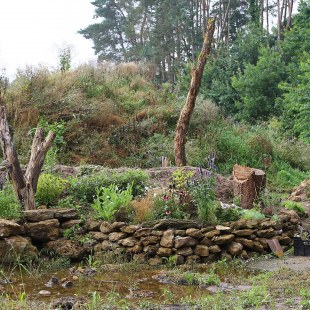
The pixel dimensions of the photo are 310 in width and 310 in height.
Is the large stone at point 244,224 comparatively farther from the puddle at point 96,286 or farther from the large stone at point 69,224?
the large stone at point 69,224

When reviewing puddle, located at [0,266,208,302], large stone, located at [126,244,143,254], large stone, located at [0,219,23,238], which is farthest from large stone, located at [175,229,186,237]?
large stone, located at [0,219,23,238]

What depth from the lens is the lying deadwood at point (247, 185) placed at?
8.72 meters

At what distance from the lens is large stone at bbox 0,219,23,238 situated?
655 centimetres

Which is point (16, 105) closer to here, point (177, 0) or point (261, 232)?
point (261, 232)

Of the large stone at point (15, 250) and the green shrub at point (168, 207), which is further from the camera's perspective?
the green shrub at point (168, 207)

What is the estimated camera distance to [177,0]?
1326 inches

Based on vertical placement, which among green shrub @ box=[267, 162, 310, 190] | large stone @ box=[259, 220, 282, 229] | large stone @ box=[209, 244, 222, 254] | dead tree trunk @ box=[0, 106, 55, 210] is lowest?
green shrub @ box=[267, 162, 310, 190]

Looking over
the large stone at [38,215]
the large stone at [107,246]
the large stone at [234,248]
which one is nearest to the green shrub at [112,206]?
the large stone at [107,246]

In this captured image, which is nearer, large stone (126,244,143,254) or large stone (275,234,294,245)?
large stone (126,244,143,254)

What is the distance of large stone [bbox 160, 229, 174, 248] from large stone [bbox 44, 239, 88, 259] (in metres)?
1.08

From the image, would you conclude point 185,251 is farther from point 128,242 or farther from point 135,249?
point 128,242

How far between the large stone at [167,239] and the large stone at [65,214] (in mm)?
1360

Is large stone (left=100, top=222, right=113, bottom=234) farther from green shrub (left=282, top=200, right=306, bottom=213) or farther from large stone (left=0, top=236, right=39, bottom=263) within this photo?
green shrub (left=282, top=200, right=306, bottom=213)

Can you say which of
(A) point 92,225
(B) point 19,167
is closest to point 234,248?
(A) point 92,225
